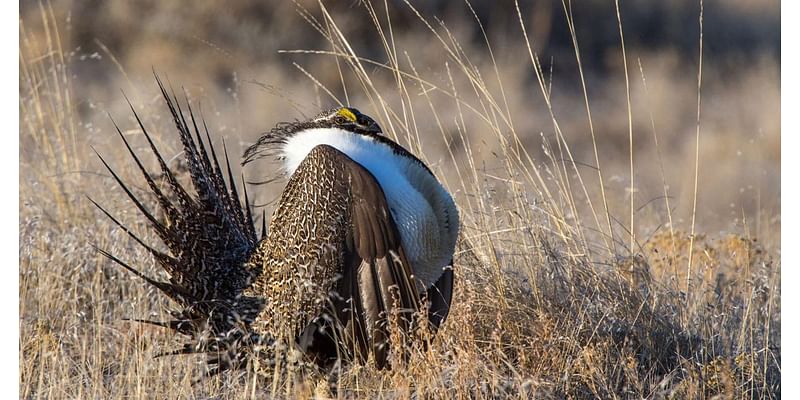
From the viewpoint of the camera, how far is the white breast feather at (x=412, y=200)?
296 cm

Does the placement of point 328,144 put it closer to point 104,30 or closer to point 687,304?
point 687,304

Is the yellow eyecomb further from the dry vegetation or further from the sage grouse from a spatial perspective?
the dry vegetation

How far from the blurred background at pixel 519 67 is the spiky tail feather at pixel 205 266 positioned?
3.77m

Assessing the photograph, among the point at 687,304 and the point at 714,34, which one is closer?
the point at 687,304

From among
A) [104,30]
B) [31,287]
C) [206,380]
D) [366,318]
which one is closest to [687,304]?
[366,318]

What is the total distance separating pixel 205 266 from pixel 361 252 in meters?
0.71

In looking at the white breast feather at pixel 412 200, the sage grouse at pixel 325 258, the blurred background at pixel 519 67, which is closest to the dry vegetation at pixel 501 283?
the sage grouse at pixel 325 258

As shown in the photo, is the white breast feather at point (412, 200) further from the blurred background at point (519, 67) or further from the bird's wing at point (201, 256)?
the blurred background at point (519, 67)

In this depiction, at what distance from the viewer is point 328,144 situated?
120 inches

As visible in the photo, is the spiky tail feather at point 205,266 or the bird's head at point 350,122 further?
the spiky tail feather at point 205,266

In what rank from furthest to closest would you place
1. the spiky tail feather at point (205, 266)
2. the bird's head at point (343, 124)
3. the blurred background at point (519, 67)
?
the blurred background at point (519, 67)
the spiky tail feather at point (205, 266)
the bird's head at point (343, 124)
